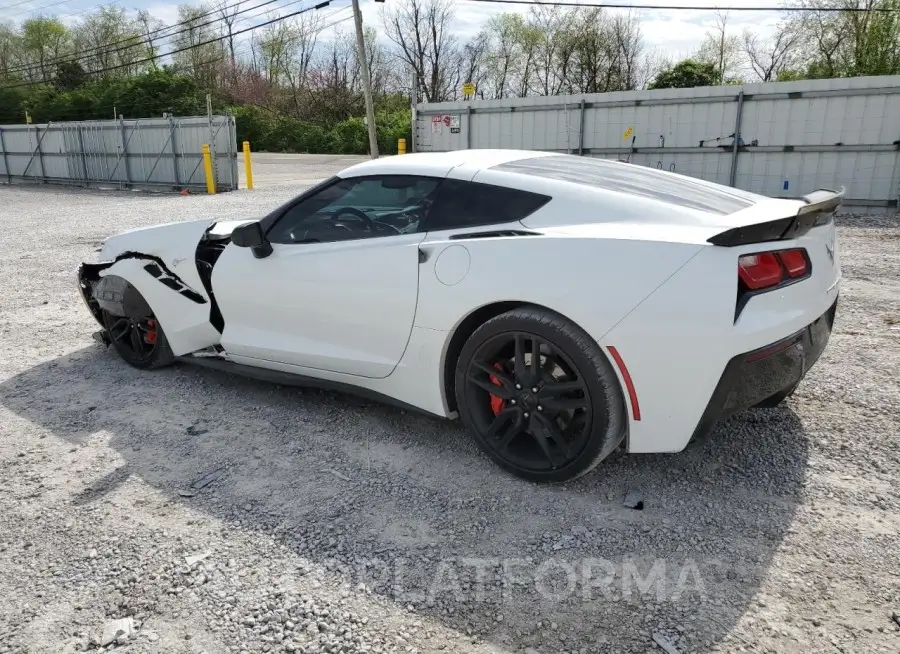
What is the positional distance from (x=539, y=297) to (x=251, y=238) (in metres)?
1.76

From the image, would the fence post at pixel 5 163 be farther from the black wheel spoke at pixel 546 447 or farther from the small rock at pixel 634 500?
the small rock at pixel 634 500

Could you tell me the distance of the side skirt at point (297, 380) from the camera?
137 inches

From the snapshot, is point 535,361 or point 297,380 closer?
point 535,361

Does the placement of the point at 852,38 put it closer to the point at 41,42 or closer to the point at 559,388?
the point at 559,388

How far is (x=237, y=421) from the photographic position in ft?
12.8

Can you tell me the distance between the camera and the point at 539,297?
2818 millimetres

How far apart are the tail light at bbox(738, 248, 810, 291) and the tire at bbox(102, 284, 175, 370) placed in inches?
142

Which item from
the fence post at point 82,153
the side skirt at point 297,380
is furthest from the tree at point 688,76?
the side skirt at point 297,380

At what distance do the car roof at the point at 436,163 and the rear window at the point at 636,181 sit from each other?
9cm

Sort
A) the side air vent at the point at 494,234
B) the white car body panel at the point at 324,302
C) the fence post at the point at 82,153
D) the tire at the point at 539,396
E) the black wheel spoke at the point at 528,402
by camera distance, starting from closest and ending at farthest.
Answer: the tire at the point at 539,396 < the black wheel spoke at the point at 528,402 < the side air vent at the point at 494,234 < the white car body panel at the point at 324,302 < the fence post at the point at 82,153

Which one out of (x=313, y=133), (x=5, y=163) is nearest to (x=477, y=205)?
(x=5, y=163)

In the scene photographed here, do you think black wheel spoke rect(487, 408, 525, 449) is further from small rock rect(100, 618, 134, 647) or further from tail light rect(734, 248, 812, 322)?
small rock rect(100, 618, 134, 647)

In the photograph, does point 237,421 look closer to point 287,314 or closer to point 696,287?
point 287,314

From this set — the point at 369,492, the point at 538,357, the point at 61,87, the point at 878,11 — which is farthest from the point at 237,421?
the point at 61,87
